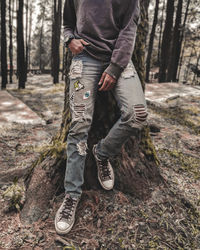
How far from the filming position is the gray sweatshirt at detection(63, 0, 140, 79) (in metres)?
2.16

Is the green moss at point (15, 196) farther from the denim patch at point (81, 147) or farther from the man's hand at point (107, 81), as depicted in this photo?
the man's hand at point (107, 81)

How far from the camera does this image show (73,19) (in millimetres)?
2572

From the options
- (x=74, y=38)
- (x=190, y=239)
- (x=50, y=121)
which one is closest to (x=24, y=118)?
(x=50, y=121)

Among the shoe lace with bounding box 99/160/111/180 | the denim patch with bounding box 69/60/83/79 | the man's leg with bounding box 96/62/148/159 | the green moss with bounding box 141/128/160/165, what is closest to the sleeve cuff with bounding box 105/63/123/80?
the man's leg with bounding box 96/62/148/159

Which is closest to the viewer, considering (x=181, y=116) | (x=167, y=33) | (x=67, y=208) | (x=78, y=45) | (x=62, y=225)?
(x=62, y=225)

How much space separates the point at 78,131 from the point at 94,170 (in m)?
0.65

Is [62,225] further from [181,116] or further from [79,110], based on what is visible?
[181,116]

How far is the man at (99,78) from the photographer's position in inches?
84.7

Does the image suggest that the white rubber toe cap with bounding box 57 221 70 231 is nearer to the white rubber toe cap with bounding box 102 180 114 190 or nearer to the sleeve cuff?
the white rubber toe cap with bounding box 102 180 114 190

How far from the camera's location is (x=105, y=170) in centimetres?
247

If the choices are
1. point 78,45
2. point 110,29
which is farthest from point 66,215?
point 110,29

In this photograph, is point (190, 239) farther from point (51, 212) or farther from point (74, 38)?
point (74, 38)

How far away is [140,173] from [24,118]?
14.5ft

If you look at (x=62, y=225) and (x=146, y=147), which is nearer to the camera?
(x=62, y=225)
